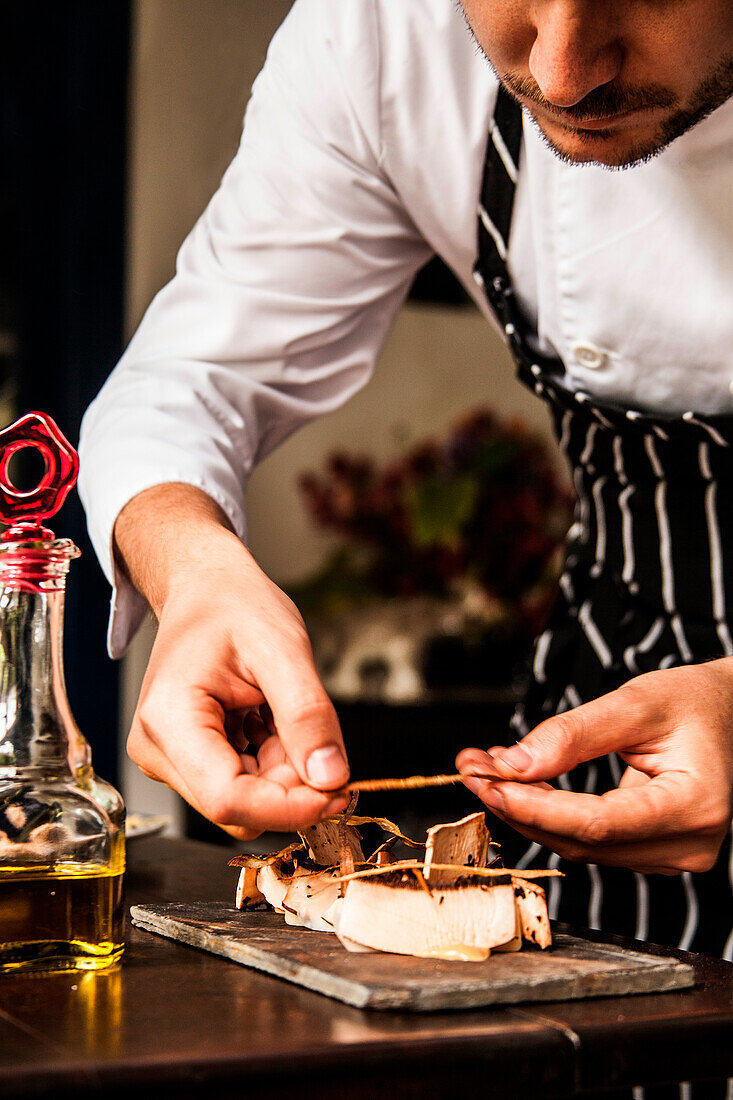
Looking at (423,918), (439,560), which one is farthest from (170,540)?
(439,560)

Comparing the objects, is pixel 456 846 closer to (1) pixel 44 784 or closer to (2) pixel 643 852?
(2) pixel 643 852

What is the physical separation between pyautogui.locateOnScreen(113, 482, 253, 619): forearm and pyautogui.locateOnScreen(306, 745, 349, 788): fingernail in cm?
20

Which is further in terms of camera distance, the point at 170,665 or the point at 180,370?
the point at 180,370

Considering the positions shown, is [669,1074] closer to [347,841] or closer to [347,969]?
[347,969]

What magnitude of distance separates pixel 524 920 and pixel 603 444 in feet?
2.08

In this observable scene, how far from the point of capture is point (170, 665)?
0.83 meters

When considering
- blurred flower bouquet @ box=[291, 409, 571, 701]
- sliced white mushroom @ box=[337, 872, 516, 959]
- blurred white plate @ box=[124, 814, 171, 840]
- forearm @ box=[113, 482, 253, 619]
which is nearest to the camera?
sliced white mushroom @ box=[337, 872, 516, 959]

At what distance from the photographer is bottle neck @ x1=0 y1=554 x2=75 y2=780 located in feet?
2.40

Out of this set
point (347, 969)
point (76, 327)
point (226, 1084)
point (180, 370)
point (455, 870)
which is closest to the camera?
point (226, 1084)

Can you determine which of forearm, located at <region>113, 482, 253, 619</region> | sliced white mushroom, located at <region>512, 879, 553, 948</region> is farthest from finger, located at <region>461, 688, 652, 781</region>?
forearm, located at <region>113, 482, 253, 619</region>

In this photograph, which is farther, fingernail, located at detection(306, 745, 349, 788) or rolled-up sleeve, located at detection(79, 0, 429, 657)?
rolled-up sleeve, located at detection(79, 0, 429, 657)

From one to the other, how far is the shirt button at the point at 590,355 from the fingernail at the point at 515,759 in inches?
19.4

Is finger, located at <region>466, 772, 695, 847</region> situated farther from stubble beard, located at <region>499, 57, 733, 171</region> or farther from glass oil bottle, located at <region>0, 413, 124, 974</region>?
stubble beard, located at <region>499, 57, 733, 171</region>

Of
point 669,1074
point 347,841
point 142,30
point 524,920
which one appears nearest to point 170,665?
point 347,841
